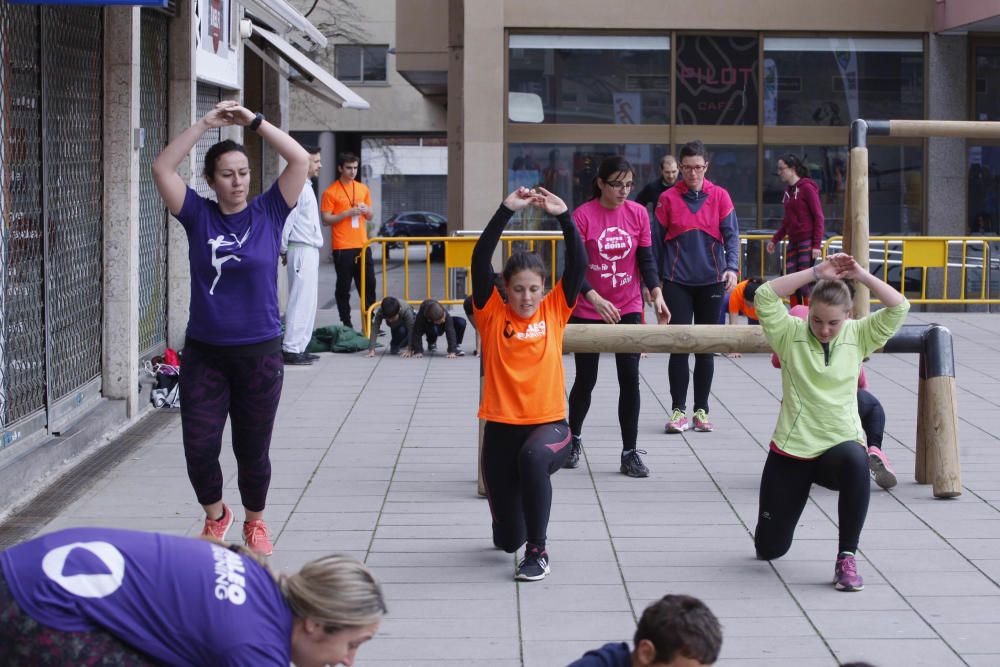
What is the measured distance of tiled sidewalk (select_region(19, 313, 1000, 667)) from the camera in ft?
17.2

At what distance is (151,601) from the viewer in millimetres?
3047

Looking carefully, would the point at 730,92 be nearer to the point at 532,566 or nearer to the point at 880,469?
the point at 880,469

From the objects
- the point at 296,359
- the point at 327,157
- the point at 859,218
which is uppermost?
the point at 327,157

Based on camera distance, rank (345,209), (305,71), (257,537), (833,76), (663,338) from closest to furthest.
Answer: (257,537), (663,338), (345,209), (305,71), (833,76)

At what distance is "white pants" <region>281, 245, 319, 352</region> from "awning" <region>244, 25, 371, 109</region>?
3.19m

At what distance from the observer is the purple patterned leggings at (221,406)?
594 centimetres

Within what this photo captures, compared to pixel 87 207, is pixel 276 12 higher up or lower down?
higher up

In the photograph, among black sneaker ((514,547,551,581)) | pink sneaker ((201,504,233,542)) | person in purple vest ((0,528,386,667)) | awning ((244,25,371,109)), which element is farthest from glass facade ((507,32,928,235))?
person in purple vest ((0,528,386,667))

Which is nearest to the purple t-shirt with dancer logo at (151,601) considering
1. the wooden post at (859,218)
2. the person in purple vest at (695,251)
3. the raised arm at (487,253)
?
the raised arm at (487,253)

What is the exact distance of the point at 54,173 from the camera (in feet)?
27.8

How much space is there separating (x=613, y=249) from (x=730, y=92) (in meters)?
11.2

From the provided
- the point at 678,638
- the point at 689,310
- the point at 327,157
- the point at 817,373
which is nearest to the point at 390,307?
the point at 689,310

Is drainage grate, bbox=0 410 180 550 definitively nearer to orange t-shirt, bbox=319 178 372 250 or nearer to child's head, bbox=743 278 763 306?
child's head, bbox=743 278 763 306

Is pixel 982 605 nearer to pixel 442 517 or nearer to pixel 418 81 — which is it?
pixel 442 517
